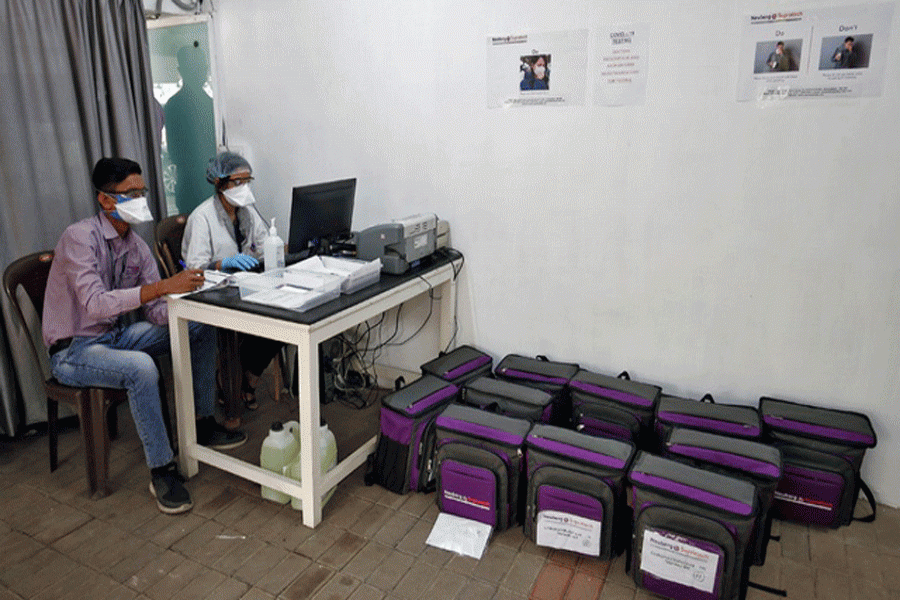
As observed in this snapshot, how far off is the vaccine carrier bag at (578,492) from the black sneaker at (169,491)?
4.10 feet

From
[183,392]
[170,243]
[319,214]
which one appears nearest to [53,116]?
[170,243]

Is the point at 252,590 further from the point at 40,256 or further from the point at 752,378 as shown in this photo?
the point at 752,378

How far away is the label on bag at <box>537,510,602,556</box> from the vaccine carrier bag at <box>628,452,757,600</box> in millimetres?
132

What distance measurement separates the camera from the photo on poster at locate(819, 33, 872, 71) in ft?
6.94

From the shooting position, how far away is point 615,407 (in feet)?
8.01

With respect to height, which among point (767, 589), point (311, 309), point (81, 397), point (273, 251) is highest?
point (273, 251)

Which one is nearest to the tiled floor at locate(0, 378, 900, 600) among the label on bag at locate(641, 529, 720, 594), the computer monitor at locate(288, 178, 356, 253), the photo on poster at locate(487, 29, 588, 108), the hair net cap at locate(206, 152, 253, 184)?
the label on bag at locate(641, 529, 720, 594)

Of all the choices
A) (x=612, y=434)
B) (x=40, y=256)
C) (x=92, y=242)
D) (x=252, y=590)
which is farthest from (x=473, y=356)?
(x=40, y=256)

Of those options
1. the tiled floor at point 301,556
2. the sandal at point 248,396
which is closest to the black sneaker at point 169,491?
the tiled floor at point 301,556

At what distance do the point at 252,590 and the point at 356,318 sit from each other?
3.05ft

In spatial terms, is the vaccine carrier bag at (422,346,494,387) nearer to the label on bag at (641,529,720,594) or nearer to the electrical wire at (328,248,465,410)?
the electrical wire at (328,248,465,410)

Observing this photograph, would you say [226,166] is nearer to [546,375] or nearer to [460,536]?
[546,375]

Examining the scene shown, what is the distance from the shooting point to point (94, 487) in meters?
2.35

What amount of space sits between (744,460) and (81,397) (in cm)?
230
